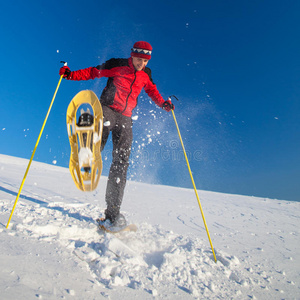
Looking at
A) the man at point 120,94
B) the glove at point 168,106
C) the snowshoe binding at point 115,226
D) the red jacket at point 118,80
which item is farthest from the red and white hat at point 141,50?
the snowshoe binding at point 115,226

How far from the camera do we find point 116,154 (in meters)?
2.57

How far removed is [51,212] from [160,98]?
7.32 feet

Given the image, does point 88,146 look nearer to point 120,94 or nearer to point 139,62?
point 120,94

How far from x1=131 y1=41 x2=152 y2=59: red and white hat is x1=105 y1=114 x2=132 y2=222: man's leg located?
0.85m

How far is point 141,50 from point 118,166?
61.9 inches

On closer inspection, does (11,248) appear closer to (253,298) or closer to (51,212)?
(51,212)

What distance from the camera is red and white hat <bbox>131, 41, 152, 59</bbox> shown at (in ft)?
8.71

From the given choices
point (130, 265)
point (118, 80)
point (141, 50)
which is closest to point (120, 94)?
point (118, 80)

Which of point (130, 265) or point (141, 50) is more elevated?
point (141, 50)

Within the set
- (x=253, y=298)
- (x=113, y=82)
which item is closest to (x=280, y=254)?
(x=253, y=298)

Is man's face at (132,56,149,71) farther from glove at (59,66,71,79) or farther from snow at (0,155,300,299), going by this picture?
snow at (0,155,300,299)

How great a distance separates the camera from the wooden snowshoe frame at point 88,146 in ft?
8.10

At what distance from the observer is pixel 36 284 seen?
1029mm

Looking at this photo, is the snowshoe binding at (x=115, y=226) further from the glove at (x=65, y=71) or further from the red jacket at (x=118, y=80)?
the glove at (x=65, y=71)
